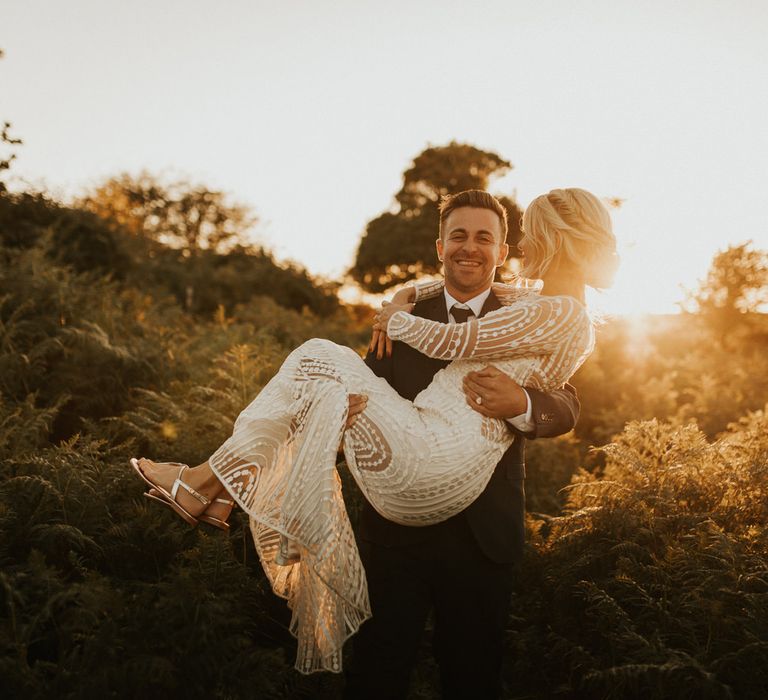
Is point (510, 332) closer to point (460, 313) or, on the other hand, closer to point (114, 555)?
point (460, 313)

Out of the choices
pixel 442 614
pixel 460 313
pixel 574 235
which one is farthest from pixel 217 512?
pixel 574 235

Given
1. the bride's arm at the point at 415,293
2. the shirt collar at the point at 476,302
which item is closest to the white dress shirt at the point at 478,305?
the shirt collar at the point at 476,302

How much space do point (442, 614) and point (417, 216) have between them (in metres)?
27.4

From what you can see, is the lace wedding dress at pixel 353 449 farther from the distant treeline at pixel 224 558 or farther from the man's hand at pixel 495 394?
the distant treeline at pixel 224 558

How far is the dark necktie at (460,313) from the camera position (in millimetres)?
3156

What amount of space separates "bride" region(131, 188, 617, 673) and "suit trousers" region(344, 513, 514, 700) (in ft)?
0.55

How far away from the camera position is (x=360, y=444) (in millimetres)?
2691

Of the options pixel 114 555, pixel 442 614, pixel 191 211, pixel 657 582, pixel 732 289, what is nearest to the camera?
pixel 442 614

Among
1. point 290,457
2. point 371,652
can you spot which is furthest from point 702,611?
point 290,457

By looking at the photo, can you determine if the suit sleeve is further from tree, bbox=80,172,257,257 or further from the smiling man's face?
tree, bbox=80,172,257,257

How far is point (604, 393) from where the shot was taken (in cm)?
1082

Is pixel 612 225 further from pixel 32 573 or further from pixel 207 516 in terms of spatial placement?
pixel 32 573

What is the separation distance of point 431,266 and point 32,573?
2590 centimetres

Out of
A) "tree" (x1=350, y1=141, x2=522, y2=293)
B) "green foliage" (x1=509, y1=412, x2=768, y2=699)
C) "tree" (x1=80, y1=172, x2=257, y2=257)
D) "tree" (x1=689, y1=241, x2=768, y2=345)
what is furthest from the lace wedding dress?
"tree" (x1=80, y1=172, x2=257, y2=257)
